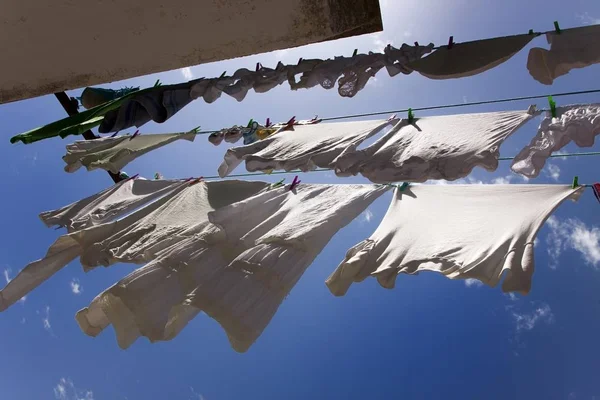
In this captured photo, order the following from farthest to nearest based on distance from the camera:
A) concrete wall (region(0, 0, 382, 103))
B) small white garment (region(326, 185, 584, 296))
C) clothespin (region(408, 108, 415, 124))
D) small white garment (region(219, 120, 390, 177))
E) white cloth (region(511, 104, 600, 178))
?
clothespin (region(408, 108, 415, 124)) < small white garment (region(219, 120, 390, 177)) < concrete wall (region(0, 0, 382, 103)) < white cloth (region(511, 104, 600, 178)) < small white garment (region(326, 185, 584, 296))

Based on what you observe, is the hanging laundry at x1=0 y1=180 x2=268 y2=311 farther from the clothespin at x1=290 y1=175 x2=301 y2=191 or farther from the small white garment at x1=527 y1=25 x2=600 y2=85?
the small white garment at x1=527 y1=25 x2=600 y2=85

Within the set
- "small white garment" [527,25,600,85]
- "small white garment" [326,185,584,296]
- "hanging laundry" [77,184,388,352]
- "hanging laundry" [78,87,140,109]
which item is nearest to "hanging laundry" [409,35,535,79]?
"small white garment" [527,25,600,85]

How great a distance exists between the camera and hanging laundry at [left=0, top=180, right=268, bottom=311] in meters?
3.04

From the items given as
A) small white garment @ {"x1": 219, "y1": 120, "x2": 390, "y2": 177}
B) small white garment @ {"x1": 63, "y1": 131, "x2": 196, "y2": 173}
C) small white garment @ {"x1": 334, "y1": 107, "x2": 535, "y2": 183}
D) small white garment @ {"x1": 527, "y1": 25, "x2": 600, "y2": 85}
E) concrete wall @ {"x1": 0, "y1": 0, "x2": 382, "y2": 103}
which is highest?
concrete wall @ {"x1": 0, "y1": 0, "x2": 382, "y2": 103}

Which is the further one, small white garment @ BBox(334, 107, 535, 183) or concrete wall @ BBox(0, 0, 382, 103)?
concrete wall @ BBox(0, 0, 382, 103)

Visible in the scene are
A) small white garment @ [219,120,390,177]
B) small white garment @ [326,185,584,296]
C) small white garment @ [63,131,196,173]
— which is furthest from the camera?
small white garment @ [63,131,196,173]

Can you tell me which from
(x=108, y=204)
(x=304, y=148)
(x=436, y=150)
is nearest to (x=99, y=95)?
(x=108, y=204)

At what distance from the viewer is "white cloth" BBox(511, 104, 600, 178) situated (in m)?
2.44

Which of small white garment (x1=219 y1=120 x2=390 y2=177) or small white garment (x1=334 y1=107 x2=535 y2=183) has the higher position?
small white garment (x1=219 y1=120 x2=390 y2=177)

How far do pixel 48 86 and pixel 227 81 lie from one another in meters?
1.12

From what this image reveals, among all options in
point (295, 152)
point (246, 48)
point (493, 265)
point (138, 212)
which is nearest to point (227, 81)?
point (246, 48)

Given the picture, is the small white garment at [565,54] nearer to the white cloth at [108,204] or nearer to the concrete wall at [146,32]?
the concrete wall at [146,32]

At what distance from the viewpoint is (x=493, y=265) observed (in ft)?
7.59

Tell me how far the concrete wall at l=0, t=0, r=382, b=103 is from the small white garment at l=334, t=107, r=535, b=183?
0.63 m
